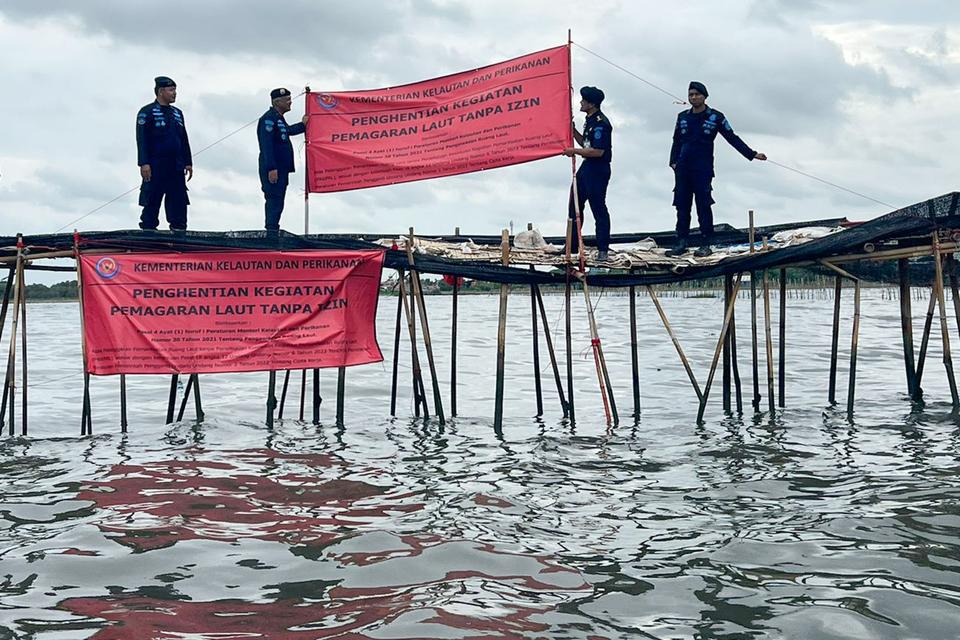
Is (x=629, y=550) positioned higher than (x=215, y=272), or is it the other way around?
(x=215, y=272)

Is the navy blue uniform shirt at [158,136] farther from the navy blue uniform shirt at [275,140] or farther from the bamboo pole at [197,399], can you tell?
the bamboo pole at [197,399]

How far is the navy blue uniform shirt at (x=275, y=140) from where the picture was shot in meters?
14.8

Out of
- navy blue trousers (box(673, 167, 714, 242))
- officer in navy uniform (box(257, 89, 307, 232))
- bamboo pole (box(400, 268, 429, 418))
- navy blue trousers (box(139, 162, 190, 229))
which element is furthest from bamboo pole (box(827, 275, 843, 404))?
navy blue trousers (box(139, 162, 190, 229))

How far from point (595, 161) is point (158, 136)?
6.53 metres

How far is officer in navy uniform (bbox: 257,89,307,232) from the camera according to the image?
48.6 ft

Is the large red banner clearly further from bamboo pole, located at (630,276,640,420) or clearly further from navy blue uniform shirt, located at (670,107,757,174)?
navy blue uniform shirt, located at (670,107,757,174)

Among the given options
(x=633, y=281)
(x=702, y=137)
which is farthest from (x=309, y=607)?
(x=702, y=137)

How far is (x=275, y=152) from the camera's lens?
14852mm

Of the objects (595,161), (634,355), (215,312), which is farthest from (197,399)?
(595,161)

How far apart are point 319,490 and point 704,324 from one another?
44.7 metres

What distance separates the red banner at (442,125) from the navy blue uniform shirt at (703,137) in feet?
7.21

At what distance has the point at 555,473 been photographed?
1208cm

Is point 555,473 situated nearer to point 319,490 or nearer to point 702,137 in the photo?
point 319,490

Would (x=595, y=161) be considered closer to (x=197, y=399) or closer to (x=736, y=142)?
(x=736, y=142)
